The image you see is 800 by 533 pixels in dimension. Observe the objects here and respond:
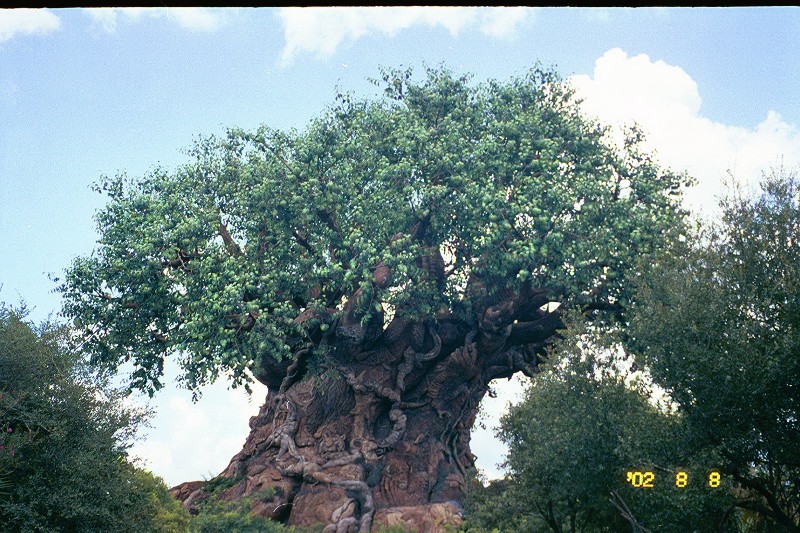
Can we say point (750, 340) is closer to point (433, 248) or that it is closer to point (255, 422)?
point (433, 248)

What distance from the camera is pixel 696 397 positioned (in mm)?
20688

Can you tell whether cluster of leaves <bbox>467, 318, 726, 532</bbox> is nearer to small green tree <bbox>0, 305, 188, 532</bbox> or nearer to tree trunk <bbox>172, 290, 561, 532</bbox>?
tree trunk <bbox>172, 290, 561, 532</bbox>

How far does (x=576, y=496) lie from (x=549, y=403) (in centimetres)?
290

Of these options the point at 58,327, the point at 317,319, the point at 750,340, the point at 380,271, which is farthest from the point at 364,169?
the point at 750,340

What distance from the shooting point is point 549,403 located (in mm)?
24656

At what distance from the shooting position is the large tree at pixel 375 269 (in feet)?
107

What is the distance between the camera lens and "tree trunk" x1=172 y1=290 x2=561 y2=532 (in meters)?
34.1

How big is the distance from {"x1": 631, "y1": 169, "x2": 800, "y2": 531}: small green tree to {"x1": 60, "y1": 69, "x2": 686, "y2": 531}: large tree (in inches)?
347

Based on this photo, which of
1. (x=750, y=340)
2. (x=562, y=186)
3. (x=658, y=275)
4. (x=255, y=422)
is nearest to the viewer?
(x=750, y=340)

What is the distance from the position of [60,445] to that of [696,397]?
18382 millimetres

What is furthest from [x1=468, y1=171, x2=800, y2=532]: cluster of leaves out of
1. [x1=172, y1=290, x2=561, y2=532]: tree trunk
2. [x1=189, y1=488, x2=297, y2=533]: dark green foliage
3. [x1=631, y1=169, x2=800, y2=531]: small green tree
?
[x1=189, y1=488, x2=297, y2=533]: dark green foliage
